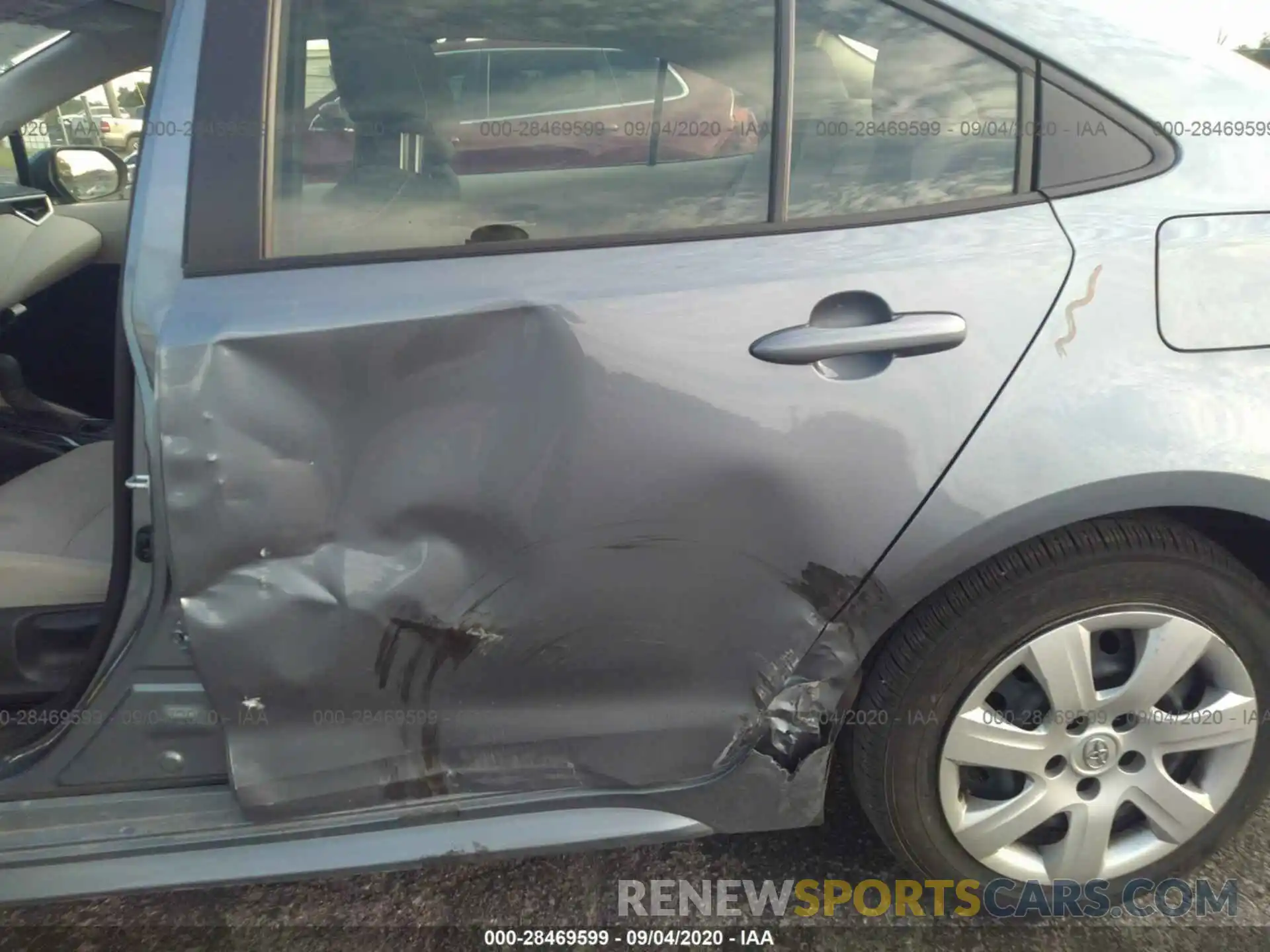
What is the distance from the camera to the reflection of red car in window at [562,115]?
136 cm

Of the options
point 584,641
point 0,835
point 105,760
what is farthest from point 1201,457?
point 0,835

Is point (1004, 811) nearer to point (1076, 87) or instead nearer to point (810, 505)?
point (810, 505)

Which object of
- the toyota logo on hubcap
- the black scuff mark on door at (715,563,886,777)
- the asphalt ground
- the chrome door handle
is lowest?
the asphalt ground

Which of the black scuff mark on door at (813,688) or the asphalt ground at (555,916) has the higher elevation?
the black scuff mark on door at (813,688)

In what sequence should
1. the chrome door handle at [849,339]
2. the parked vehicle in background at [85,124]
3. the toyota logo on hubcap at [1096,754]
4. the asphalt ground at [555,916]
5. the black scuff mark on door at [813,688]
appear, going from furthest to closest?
1. the parked vehicle in background at [85,124]
2. the asphalt ground at [555,916]
3. the toyota logo on hubcap at [1096,754]
4. the black scuff mark on door at [813,688]
5. the chrome door handle at [849,339]

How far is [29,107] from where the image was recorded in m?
2.13

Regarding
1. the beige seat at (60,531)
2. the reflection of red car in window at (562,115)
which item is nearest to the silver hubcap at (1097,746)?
the reflection of red car in window at (562,115)

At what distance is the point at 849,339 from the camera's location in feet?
4.15

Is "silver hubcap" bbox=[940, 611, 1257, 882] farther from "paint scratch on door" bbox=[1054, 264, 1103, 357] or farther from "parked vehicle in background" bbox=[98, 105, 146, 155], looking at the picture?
"parked vehicle in background" bbox=[98, 105, 146, 155]

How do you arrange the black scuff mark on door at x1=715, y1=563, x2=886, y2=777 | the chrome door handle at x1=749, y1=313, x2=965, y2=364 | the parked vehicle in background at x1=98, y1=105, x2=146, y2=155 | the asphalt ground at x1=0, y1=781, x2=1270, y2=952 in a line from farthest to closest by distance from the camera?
the parked vehicle in background at x1=98, y1=105, x2=146, y2=155, the asphalt ground at x1=0, y1=781, x2=1270, y2=952, the black scuff mark on door at x1=715, y1=563, x2=886, y2=777, the chrome door handle at x1=749, y1=313, x2=965, y2=364

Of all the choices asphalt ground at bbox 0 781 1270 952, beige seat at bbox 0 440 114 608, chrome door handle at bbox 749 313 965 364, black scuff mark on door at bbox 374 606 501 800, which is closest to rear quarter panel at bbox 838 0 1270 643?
chrome door handle at bbox 749 313 965 364

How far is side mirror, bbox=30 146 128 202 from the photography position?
9.09 ft

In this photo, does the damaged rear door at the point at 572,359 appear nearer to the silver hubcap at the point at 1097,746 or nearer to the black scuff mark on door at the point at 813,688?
the black scuff mark on door at the point at 813,688

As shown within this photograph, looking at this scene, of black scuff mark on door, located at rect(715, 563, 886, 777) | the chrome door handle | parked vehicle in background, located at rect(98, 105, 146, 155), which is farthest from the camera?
parked vehicle in background, located at rect(98, 105, 146, 155)
